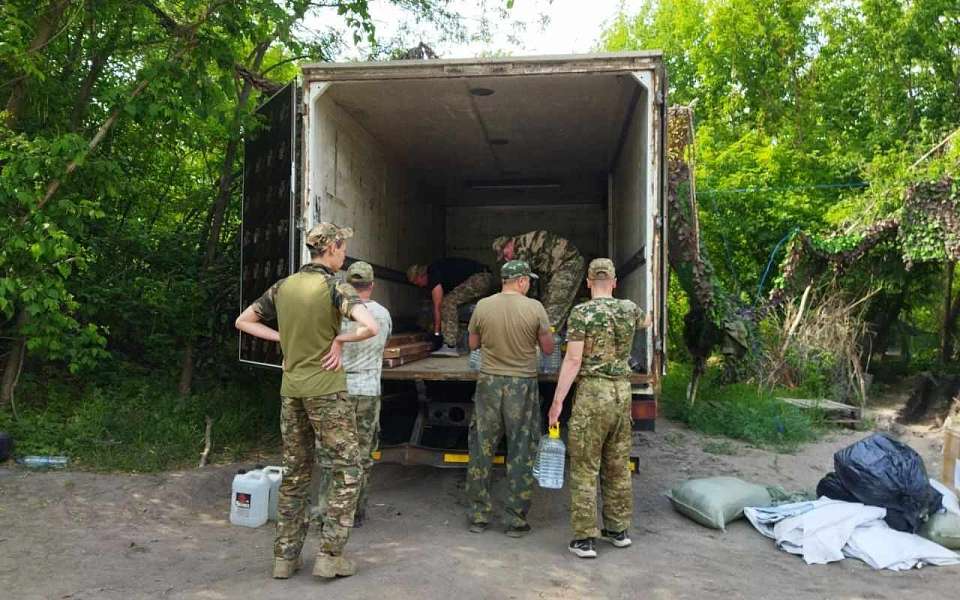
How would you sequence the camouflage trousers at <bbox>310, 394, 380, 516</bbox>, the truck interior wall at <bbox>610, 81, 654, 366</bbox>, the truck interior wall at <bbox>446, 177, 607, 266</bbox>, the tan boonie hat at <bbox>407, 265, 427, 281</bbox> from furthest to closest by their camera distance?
the truck interior wall at <bbox>446, 177, 607, 266</bbox> → the tan boonie hat at <bbox>407, 265, 427, 281</bbox> → the truck interior wall at <bbox>610, 81, 654, 366</bbox> → the camouflage trousers at <bbox>310, 394, 380, 516</bbox>

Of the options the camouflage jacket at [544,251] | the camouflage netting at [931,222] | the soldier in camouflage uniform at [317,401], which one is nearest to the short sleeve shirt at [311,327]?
the soldier in camouflage uniform at [317,401]

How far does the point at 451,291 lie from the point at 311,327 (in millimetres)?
3359

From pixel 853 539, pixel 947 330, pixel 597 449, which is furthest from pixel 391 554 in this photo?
pixel 947 330

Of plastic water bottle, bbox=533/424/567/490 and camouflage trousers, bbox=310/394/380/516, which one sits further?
camouflage trousers, bbox=310/394/380/516

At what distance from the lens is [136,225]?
26.3ft

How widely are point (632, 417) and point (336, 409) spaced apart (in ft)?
6.66

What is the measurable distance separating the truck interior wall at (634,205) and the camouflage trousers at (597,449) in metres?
0.70

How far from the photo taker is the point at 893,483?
4.38 metres

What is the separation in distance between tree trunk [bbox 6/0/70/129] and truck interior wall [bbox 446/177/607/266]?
4.65m

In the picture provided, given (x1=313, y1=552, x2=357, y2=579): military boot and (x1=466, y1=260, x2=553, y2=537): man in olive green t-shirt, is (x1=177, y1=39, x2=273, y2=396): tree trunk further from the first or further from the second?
(x1=313, y1=552, x2=357, y2=579): military boot

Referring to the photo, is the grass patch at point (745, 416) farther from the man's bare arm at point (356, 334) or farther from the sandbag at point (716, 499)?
the man's bare arm at point (356, 334)

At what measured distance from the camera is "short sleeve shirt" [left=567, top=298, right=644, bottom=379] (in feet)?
14.2

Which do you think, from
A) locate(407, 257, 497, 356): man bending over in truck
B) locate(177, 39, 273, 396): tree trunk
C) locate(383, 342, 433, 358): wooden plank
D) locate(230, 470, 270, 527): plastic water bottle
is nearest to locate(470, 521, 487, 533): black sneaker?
locate(383, 342, 433, 358): wooden plank

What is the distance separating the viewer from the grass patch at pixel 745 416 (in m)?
8.05
